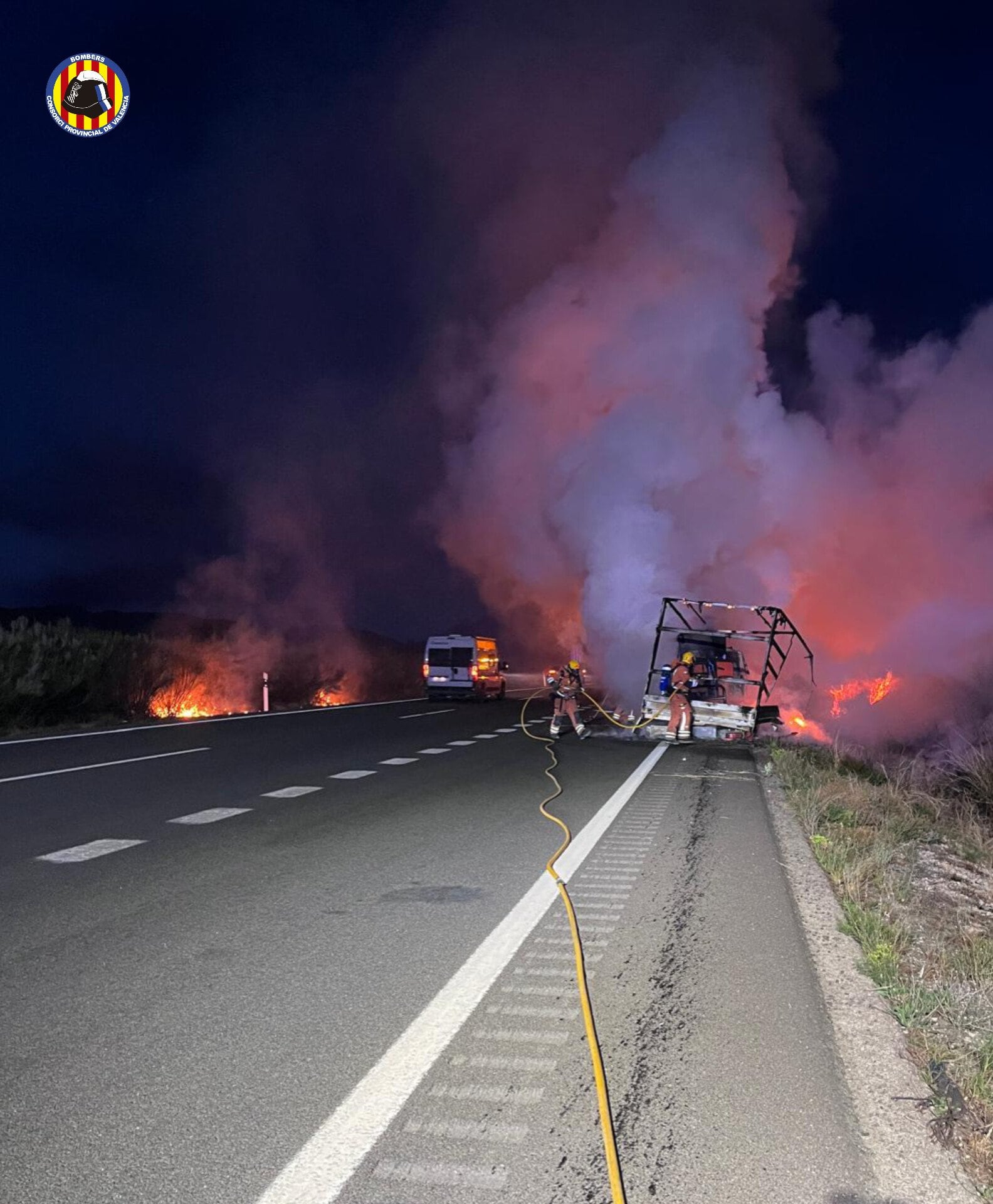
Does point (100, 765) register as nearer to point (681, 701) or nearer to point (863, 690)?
point (681, 701)

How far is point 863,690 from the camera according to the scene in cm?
3138

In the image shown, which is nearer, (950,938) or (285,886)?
(950,938)

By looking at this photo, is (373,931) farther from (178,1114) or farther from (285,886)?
(178,1114)

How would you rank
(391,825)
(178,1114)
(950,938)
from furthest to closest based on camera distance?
(391,825), (950,938), (178,1114)

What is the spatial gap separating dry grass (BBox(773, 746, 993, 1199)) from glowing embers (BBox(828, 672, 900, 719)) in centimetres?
1637

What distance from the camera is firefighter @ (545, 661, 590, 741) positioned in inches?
720

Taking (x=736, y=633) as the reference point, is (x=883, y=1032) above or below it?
below

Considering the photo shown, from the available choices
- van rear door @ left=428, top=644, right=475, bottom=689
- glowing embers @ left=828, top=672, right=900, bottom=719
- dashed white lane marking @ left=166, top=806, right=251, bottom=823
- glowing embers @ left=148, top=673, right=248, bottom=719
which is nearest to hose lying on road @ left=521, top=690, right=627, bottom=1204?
dashed white lane marking @ left=166, top=806, right=251, bottom=823

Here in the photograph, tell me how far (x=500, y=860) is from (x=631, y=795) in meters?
4.01

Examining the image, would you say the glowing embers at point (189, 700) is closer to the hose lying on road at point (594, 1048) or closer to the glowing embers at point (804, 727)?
the glowing embers at point (804, 727)

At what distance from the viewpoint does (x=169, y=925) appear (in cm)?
555

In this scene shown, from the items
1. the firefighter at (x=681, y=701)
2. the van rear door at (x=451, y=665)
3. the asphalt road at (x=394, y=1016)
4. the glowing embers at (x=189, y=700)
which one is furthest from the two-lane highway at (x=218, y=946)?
the van rear door at (x=451, y=665)

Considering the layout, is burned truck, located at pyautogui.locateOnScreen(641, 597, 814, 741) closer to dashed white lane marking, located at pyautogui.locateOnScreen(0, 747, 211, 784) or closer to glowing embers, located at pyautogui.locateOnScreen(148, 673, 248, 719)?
dashed white lane marking, located at pyautogui.locateOnScreen(0, 747, 211, 784)

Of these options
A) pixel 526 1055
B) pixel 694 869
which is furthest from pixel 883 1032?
pixel 694 869
